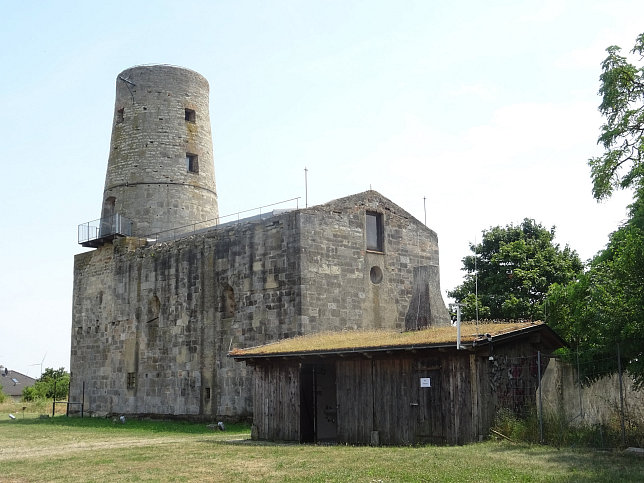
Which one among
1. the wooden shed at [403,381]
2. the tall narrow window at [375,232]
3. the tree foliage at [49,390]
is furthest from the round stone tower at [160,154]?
the tree foliage at [49,390]

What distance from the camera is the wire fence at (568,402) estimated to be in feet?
47.0

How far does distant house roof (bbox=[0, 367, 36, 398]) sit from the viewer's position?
70.5 meters

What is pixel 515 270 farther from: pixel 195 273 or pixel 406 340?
pixel 406 340

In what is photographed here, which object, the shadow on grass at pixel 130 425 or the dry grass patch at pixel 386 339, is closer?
the dry grass patch at pixel 386 339

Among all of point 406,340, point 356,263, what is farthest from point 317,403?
point 356,263

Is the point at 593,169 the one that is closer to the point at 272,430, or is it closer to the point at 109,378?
the point at 272,430

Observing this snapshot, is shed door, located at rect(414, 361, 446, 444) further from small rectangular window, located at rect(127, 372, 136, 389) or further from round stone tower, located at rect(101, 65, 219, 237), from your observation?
round stone tower, located at rect(101, 65, 219, 237)

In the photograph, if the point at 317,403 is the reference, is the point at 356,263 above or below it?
above

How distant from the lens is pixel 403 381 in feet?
56.9

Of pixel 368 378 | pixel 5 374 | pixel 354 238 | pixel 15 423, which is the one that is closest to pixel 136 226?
pixel 15 423

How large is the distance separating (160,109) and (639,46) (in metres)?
21.5

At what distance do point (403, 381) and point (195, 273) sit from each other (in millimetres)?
12557

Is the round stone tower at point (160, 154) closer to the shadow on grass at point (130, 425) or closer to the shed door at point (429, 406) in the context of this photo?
the shadow on grass at point (130, 425)

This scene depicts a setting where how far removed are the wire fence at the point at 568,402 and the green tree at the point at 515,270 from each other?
46.1 feet
